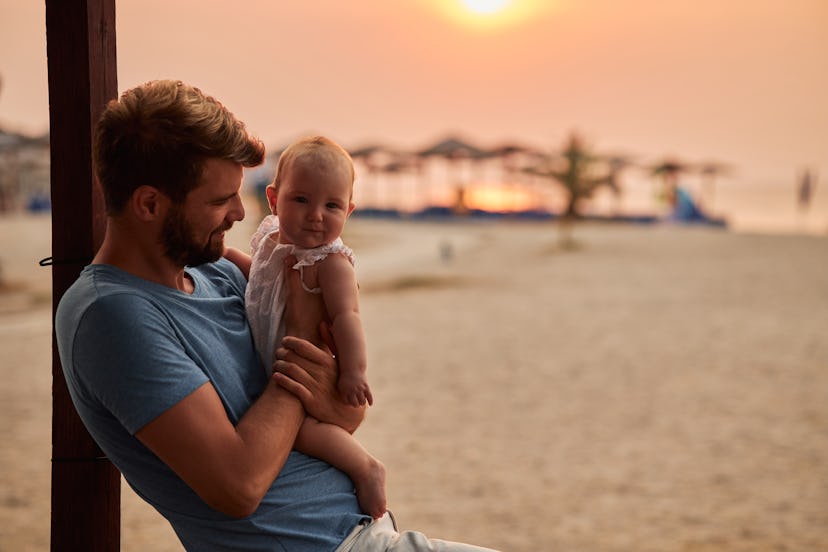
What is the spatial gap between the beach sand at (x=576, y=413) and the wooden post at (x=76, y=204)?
299cm

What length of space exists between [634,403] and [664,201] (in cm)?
3105

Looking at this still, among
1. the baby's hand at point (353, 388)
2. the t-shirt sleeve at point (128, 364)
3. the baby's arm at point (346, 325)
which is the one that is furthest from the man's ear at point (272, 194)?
the t-shirt sleeve at point (128, 364)

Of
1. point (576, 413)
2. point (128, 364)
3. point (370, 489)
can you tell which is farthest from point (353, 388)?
point (576, 413)

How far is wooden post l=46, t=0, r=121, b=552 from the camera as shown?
1.68 m

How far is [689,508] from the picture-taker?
17.1 feet

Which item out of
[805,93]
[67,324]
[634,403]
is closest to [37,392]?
[634,403]

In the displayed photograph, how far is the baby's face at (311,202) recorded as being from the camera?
1.77 m

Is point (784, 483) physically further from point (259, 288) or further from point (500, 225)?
point (500, 225)

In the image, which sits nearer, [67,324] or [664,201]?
[67,324]

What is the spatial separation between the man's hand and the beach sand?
3.22 m

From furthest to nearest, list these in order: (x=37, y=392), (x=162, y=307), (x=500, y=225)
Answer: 1. (x=500, y=225)
2. (x=37, y=392)
3. (x=162, y=307)

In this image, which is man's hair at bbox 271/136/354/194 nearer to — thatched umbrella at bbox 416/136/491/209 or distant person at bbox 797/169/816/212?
thatched umbrella at bbox 416/136/491/209

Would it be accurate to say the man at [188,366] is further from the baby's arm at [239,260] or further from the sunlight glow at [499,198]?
the sunlight glow at [499,198]

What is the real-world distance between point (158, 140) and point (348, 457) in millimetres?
700
